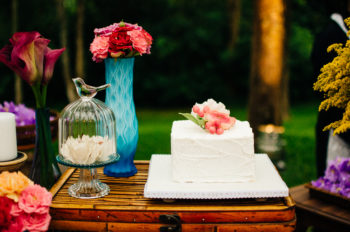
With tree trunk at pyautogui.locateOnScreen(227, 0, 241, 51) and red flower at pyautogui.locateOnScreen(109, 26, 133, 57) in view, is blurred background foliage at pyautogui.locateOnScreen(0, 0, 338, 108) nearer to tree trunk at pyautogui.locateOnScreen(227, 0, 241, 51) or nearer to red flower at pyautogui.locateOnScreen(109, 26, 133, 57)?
tree trunk at pyautogui.locateOnScreen(227, 0, 241, 51)

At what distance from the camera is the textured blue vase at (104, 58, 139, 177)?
193cm

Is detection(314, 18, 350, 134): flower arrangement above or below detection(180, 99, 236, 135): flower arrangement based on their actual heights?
above

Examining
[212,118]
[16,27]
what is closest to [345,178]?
[212,118]

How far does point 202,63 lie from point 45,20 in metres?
5.60

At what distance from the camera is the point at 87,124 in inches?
72.2

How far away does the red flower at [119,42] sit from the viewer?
186 cm

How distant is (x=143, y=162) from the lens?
2275mm

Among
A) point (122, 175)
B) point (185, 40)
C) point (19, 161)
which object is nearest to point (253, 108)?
point (122, 175)

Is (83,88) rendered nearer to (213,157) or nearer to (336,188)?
(213,157)

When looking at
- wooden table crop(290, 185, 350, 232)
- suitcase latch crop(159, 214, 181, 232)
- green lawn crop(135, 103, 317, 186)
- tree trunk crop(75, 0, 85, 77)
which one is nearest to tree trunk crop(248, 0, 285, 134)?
green lawn crop(135, 103, 317, 186)

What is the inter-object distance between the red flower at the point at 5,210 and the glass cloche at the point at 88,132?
Result: 0.31 meters

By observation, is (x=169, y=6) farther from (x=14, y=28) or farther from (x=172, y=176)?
(x=172, y=176)

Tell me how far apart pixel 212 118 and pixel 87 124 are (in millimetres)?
506

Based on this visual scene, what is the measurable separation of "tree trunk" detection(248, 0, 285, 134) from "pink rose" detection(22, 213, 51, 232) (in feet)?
12.7
